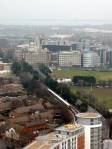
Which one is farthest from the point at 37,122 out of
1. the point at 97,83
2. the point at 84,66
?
the point at 84,66

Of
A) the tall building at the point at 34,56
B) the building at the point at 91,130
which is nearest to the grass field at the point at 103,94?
the building at the point at 91,130

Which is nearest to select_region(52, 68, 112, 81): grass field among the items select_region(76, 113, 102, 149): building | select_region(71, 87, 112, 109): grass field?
select_region(71, 87, 112, 109): grass field

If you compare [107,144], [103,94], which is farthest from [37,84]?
[107,144]

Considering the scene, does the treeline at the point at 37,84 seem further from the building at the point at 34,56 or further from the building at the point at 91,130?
the building at the point at 34,56

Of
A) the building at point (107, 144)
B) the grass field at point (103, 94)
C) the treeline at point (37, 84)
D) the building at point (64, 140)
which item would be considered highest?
the building at point (64, 140)

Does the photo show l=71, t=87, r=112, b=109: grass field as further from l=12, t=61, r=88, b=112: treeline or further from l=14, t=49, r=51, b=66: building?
l=14, t=49, r=51, b=66: building

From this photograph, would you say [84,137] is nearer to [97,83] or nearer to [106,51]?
[97,83]

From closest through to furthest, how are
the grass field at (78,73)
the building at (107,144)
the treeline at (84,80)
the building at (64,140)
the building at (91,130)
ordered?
the building at (64,140)
the building at (91,130)
the building at (107,144)
the treeline at (84,80)
the grass field at (78,73)
